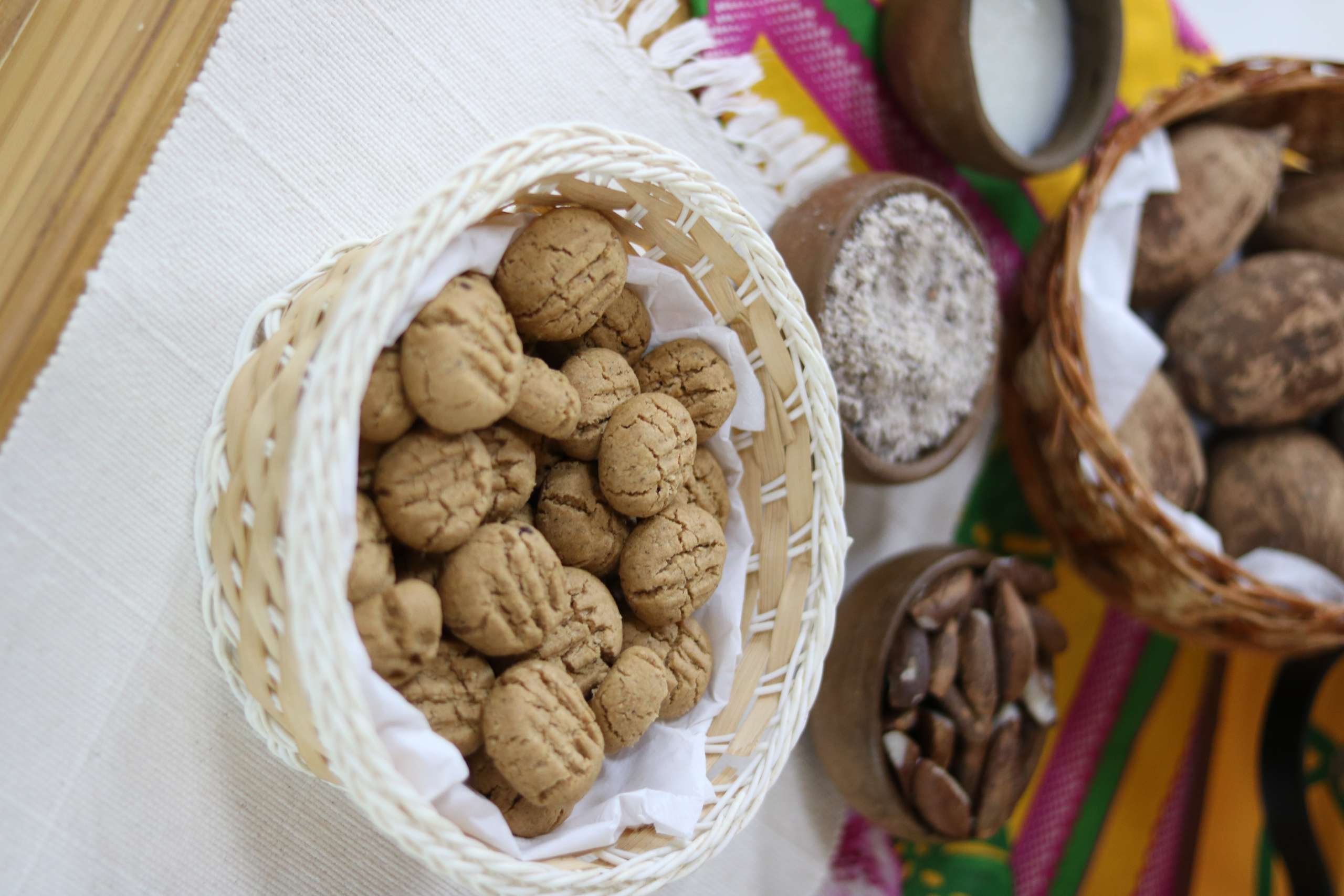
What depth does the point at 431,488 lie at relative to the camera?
2.13ft

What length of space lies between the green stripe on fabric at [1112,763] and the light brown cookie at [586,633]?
864 mm

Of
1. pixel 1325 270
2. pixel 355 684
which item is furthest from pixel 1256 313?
pixel 355 684

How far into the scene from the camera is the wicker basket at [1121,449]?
0.98 meters

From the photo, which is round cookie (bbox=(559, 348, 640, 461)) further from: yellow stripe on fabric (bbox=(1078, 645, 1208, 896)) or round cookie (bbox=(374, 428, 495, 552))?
yellow stripe on fabric (bbox=(1078, 645, 1208, 896))

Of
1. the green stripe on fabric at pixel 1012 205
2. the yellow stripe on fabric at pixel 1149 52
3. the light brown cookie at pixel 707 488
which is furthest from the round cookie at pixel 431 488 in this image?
the yellow stripe on fabric at pixel 1149 52

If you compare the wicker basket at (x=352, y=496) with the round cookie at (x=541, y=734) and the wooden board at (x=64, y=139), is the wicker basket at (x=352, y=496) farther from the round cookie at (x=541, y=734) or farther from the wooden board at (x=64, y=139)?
the wooden board at (x=64, y=139)

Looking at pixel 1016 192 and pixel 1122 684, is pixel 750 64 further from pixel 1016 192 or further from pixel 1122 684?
pixel 1122 684

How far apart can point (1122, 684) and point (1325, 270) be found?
2.11ft

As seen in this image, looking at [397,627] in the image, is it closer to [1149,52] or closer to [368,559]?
[368,559]

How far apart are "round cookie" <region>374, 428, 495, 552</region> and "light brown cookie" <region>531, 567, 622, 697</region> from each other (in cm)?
13

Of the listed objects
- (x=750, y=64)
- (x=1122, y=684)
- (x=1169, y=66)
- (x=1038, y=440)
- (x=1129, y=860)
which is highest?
(x=1169, y=66)

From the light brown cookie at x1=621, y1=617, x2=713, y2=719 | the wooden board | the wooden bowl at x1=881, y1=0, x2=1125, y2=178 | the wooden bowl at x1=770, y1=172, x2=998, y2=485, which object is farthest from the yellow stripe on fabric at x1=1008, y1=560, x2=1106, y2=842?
the wooden board

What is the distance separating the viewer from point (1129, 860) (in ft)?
4.32

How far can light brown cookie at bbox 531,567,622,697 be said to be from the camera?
757 millimetres
